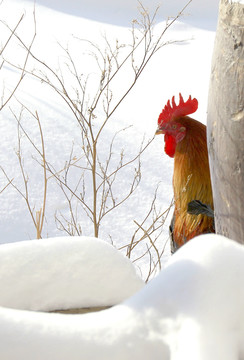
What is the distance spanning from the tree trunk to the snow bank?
24.2 inches

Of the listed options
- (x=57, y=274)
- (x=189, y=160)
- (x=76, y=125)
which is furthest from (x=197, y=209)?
(x=76, y=125)

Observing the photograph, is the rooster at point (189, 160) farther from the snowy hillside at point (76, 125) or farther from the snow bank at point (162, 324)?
the snow bank at point (162, 324)

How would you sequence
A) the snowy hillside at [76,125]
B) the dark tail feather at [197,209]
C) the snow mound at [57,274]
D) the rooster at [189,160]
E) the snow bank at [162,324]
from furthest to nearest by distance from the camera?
the snowy hillside at [76,125]
the rooster at [189,160]
the dark tail feather at [197,209]
the snow mound at [57,274]
the snow bank at [162,324]

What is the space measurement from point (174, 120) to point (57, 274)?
3.78 ft

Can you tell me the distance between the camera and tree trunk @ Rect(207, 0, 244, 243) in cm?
98

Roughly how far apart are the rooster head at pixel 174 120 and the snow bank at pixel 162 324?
4.22ft

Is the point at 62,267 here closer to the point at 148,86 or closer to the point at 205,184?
the point at 205,184

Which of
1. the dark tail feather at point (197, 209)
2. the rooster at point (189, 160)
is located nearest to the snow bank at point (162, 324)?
the dark tail feather at point (197, 209)

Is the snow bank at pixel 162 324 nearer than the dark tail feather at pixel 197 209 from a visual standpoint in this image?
Yes

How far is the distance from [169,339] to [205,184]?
131 cm

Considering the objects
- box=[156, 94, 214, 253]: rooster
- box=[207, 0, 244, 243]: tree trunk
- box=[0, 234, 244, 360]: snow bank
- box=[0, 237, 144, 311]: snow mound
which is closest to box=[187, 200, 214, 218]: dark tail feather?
box=[156, 94, 214, 253]: rooster

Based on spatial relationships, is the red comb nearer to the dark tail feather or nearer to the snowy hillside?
the snowy hillside

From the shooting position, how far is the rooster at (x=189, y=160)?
1.68 metres

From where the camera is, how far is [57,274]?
0.60m
